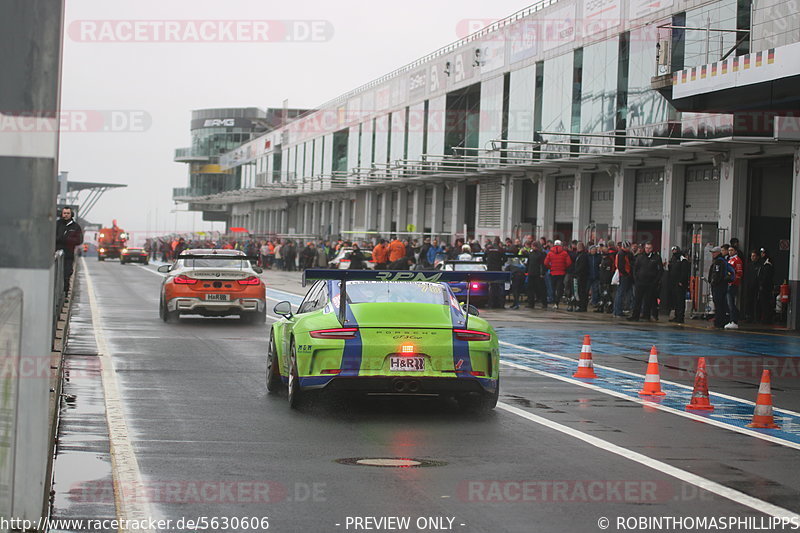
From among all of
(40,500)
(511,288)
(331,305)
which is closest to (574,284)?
(511,288)

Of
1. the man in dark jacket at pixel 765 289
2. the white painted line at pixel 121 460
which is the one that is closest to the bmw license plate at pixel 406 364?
the white painted line at pixel 121 460

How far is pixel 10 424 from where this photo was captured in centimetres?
595

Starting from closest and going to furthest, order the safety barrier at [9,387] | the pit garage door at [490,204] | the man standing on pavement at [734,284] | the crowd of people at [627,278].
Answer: the safety barrier at [9,387] < the man standing on pavement at [734,284] < the crowd of people at [627,278] < the pit garage door at [490,204]

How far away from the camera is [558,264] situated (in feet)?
103

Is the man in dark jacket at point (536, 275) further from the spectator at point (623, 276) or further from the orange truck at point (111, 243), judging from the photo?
the orange truck at point (111, 243)

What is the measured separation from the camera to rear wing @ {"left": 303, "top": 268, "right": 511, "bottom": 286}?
11.4 m

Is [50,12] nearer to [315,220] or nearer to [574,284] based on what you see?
[574,284]

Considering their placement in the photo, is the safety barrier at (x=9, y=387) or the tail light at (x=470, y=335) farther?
the tail light at (x=470, y=335)

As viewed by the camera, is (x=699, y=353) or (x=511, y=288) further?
(x=511, y=288)

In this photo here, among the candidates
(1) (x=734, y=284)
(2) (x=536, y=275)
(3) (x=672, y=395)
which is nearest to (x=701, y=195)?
(2) (x=536, y=275)

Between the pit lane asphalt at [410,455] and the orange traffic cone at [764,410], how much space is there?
0.54m

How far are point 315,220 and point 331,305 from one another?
6941 centimetres

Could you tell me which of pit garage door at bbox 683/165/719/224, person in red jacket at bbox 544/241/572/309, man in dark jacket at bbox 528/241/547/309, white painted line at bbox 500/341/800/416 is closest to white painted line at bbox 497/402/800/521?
white painted line at bbox 500/341/800/416

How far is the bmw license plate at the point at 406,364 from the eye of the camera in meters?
10.7
